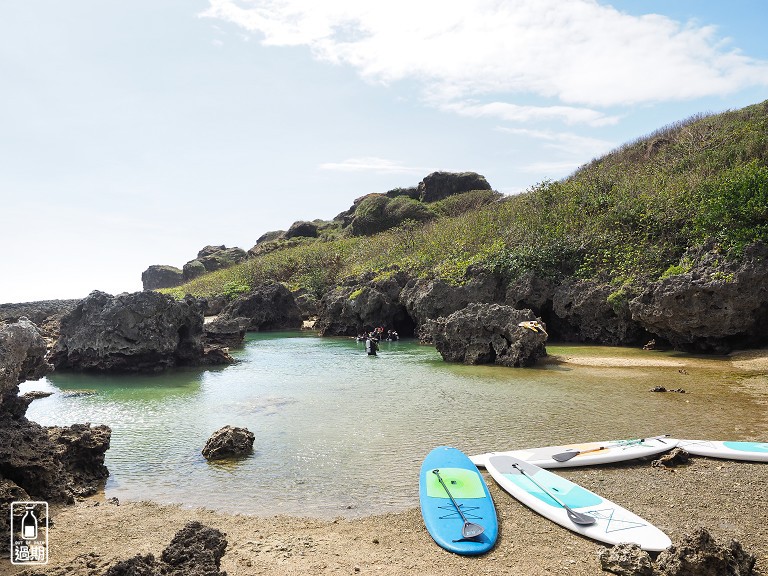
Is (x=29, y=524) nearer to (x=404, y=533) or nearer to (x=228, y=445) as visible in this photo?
(x=228, y=445)

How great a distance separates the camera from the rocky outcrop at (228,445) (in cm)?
980

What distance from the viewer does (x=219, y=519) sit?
23.5 feet

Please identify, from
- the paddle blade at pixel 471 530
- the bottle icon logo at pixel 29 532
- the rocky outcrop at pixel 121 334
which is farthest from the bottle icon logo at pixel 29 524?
the rocky outcrop at pixel 121 334

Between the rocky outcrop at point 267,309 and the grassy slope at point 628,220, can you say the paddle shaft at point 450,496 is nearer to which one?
the grassy slope at point 628,220

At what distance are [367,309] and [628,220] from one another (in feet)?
52.5

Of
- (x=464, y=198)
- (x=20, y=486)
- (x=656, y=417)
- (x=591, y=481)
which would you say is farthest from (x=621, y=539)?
(x=464, y=198)

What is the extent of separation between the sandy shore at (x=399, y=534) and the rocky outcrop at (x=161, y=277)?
269 ft

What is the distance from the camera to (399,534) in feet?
21.7

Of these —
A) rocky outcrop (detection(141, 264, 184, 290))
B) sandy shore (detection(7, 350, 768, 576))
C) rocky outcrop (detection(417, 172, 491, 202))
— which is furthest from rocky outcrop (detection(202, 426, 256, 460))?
rocky outcrop (detection(141, 264, 184, 290))

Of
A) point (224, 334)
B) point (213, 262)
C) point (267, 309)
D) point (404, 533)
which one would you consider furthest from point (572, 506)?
point (213, 262)

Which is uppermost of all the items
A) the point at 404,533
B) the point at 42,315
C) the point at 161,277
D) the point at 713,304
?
the point at 161,277

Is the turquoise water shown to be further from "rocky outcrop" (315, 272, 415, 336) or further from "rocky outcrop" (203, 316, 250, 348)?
"rocky outcrop" (315, 272, 415, 336)

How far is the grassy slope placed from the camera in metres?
22.1

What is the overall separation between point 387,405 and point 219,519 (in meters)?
7.33
